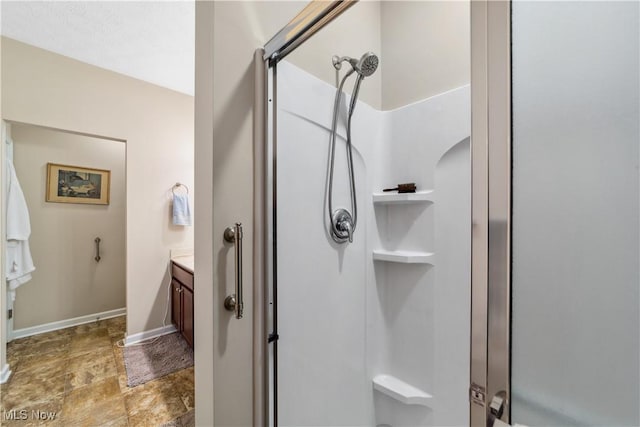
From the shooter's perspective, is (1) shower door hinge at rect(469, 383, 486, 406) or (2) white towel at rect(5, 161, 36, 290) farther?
(2) white towel at rect(5, 161, 36, 290)

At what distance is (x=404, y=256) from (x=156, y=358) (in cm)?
228

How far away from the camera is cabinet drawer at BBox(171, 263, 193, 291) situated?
2.21 metres

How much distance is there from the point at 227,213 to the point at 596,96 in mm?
976

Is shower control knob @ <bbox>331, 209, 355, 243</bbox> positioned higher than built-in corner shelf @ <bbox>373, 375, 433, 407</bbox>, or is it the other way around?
shower control knob @ <bbox>331, 209, 355, 243</bbox>

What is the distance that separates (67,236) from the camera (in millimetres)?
2891

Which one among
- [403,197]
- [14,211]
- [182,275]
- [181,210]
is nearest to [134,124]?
[181,210]

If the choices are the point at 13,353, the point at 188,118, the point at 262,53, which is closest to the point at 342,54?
the point at 262,53

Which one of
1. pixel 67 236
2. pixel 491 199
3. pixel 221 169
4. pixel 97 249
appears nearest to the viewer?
pixel 491 199

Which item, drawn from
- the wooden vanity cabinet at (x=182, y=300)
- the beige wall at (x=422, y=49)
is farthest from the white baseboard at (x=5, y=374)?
the beige wall at (x=422, y=49)

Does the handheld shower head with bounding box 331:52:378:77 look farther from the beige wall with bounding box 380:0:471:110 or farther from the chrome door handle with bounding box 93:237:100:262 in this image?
the chrome door handle with bounding box 93:237:100:262

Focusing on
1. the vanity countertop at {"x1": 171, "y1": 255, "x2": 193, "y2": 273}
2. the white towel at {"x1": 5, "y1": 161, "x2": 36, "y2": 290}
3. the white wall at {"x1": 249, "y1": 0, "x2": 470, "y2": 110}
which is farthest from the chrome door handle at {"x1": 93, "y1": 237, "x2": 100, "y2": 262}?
the white wall at {"x1": 249, "y1": 0, "x2": 470, "y2": 110}

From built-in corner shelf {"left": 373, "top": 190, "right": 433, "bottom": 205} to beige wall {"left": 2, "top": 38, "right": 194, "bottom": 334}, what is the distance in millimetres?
2324

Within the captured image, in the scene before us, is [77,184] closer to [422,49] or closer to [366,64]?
[366,64]

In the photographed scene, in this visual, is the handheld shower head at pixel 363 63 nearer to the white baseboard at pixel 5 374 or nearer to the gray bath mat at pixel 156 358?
the gray bath mat at pixel 156 358
